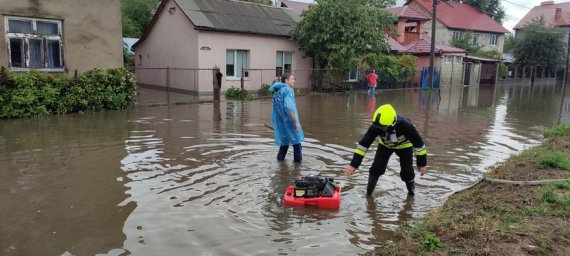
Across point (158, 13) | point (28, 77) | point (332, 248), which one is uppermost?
point (158, 13)

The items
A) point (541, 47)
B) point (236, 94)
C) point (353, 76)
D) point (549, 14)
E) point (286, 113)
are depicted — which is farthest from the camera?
point (549, 14)

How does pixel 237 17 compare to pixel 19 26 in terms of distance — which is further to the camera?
pixel 237 17

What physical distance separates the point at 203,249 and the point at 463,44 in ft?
150

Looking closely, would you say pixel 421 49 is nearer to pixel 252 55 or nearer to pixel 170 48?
pixel 252 55

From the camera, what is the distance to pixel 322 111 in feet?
56.8

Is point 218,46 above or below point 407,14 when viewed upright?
below

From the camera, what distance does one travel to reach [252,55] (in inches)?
959

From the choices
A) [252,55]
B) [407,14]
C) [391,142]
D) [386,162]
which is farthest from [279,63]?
[391,142]

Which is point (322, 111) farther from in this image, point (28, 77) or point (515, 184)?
point (515, 184)

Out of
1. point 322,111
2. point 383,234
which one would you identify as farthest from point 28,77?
point 383,234

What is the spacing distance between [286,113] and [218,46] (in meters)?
15.9

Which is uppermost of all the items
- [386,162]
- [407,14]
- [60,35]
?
[407,14]

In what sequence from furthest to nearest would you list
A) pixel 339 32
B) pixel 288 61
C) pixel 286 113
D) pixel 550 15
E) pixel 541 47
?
pixel 550 15
pixel 541 47
pixel 288 61
pixel 339 32
pixel 286 113

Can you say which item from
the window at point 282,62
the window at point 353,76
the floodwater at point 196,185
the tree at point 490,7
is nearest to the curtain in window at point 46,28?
the floodwater at point 196,185
